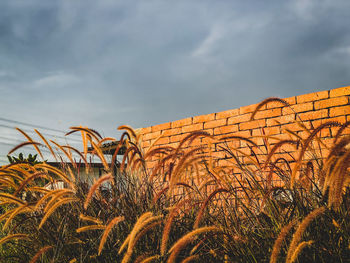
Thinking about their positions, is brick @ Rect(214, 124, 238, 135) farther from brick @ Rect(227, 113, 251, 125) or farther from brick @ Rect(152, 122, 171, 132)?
brick @ Rect(152, 122, 171, 132)

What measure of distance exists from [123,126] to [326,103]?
3.22 metres

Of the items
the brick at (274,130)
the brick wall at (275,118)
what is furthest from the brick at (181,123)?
the brick at (274,130)

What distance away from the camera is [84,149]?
2.18 m

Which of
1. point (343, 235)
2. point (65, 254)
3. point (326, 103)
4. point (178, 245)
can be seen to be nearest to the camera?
point (178, 245)

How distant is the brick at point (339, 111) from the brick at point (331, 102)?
0.17 ft

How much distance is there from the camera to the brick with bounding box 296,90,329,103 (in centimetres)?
419

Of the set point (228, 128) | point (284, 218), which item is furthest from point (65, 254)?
point (228, 128)

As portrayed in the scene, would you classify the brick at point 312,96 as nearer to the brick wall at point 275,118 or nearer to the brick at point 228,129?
the brick wall at point 275,118

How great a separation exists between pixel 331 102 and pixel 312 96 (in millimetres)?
252

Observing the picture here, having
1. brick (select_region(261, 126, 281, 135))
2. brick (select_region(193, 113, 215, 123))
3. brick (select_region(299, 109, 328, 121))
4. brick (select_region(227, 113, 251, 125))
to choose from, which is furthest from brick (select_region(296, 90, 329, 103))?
brick (select_region(193, 113, 215, 123))

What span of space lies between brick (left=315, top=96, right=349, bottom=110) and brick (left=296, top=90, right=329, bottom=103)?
57 mm

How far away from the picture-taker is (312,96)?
14.0 feet

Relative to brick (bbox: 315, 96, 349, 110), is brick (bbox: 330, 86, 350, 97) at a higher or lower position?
higher

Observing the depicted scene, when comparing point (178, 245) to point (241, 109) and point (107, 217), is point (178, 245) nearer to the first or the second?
point (107, 217)
